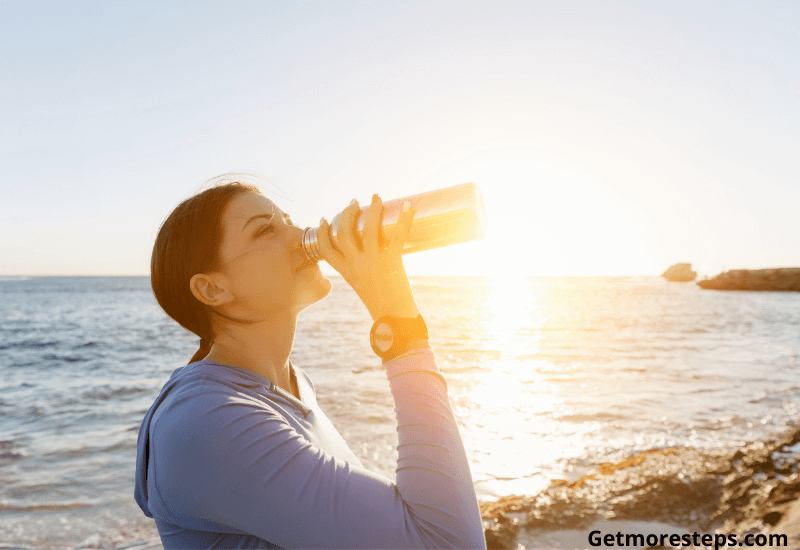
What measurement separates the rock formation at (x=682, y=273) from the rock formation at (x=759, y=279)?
37.8 m

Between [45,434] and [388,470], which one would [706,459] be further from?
[45,434]

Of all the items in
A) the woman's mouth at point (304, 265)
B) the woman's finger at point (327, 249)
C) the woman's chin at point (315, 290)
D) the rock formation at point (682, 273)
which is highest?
the woman's finger at point (327, 249)

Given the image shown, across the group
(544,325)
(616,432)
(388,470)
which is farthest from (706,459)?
(544,325)

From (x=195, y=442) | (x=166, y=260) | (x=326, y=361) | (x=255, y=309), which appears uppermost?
(x=166, y=260)

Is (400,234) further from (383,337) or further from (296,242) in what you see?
(296,242)

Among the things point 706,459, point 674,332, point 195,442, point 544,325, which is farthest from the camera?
point 544,325

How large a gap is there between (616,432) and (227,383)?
754 centimetres

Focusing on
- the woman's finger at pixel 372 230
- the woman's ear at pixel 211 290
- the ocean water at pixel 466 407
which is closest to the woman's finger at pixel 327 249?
the woman's finger at pixel 372 230

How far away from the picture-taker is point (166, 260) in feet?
5.26

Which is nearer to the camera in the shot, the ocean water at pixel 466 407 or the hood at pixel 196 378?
the hood at pixel 196 378

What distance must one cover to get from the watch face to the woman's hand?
36 millimetres

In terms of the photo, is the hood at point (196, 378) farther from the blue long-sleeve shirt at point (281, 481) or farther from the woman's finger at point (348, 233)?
the woman's finger at point (348, 233)

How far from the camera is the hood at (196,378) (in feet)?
4.01

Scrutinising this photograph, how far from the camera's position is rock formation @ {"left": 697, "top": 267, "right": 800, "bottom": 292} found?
6131cm
